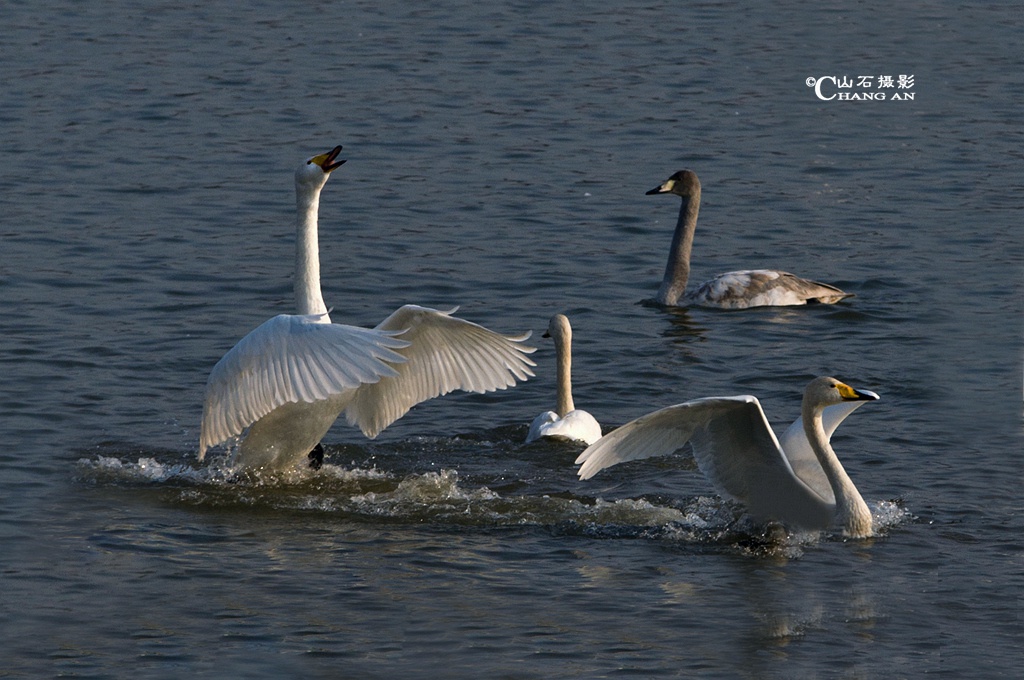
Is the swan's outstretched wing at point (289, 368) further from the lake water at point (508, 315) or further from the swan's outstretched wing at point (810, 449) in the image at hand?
the swan's outstretched wing at point (810, 449)

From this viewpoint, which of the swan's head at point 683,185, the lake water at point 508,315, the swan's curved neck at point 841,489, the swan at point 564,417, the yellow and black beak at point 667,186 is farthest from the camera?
the yellow and black beak at point 667,186

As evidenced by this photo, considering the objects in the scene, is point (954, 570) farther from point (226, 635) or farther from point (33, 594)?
point (33, 594)

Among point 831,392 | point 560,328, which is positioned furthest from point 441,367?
point 831,392

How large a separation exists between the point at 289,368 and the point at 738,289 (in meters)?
5.83

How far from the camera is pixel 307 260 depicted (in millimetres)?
9875

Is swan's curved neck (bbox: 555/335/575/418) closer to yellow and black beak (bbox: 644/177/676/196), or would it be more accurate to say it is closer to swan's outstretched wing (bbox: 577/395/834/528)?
swan's outstretched wing (bbox: 577/395/834/528)

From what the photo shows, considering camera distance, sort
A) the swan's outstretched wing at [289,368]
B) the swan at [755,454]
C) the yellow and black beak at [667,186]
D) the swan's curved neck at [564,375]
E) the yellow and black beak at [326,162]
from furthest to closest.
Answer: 1. the yellow and black beak at [667,186]
2. the swan's curved neck at [564,375]
3. the yellow and black beak at [326,162]
4. the swan at [755,454]
5. the swan's outstretched wing at [289,368]

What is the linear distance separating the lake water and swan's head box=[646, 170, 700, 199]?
69cm

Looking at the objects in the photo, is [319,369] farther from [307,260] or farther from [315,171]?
[315,171]

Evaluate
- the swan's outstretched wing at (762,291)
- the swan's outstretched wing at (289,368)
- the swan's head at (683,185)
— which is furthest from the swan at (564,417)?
the swan's head at (683,185)

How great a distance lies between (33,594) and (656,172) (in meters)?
10.1

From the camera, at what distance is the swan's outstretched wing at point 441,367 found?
32.8 ft

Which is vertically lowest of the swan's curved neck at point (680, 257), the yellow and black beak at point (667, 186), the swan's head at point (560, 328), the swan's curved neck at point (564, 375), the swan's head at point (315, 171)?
the swan's curved neck at point (564, 375)

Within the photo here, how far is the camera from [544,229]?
1562cm
